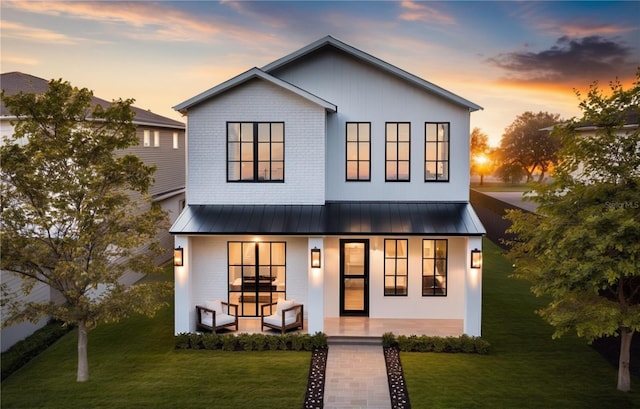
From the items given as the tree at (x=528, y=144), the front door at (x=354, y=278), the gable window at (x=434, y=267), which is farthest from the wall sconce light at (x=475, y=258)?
the tree at (x=528, y=144)

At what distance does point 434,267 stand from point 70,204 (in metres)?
9.82

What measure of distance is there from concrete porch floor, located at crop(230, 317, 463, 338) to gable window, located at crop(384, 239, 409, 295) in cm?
92

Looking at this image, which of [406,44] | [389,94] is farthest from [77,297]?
[406,44]

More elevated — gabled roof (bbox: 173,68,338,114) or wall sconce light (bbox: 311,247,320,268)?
gabled roof (bbox: 173,68,338,114)

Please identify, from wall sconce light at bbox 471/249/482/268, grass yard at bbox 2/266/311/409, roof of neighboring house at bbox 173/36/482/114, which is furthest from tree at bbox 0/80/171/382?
wall sconce light at bbox 471/249/482/268

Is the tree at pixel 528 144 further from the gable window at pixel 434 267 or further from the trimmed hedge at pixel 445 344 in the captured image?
the trimmed hedge at pixel 445 344

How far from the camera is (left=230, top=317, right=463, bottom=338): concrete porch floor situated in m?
14.0

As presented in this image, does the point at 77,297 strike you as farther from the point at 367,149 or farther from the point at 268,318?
the point at 367,149

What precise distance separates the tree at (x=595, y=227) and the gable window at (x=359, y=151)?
5844 mm

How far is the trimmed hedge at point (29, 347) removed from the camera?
38.7 feet

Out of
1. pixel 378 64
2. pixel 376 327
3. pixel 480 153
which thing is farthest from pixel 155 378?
pixel 480 153

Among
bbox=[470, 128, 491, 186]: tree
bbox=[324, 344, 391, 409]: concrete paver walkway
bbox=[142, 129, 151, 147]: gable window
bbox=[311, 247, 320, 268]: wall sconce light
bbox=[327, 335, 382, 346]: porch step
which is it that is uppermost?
bbox=[470, 128, 491, 186]: tree

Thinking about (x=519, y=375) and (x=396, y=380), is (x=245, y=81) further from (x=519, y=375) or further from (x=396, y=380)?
(x=519, y=375)

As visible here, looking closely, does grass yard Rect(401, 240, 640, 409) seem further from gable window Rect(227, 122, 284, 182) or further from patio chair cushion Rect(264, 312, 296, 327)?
gable window Rect(227, 122, 284, 182)
